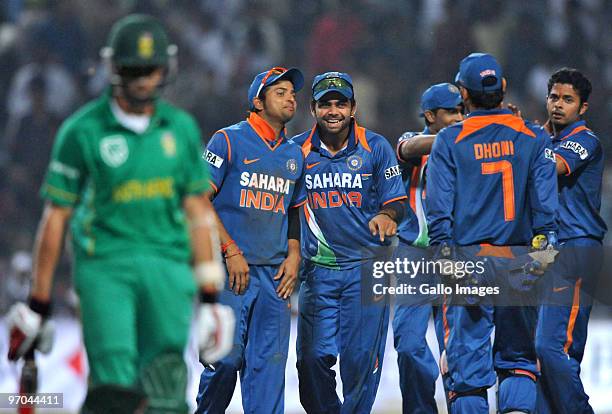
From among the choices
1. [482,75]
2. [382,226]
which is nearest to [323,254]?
[382,226]

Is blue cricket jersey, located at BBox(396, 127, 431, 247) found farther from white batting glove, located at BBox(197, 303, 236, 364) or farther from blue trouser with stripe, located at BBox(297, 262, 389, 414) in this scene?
white batting glove, located at BBox(197, 303, 236, 364)

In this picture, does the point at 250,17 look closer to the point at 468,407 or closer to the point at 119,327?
the point at 468,407

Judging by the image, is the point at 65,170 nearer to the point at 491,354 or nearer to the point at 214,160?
the point at 214,160

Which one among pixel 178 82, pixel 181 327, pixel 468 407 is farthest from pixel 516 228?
pixel 178 82

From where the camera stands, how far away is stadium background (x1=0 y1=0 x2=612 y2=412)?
1282 centimetres

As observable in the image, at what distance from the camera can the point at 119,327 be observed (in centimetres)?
472

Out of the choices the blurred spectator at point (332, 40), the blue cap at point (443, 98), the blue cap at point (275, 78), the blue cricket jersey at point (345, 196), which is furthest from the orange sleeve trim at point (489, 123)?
the blurred spectator at point (332, 40)

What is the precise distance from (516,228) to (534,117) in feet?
20.8

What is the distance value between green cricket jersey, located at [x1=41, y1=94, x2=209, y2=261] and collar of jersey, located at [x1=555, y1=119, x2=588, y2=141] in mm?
3517

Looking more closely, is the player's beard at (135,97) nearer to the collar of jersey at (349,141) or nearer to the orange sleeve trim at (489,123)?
the orange sleeve trim at (489,123)

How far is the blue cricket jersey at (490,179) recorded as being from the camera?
6707 mm

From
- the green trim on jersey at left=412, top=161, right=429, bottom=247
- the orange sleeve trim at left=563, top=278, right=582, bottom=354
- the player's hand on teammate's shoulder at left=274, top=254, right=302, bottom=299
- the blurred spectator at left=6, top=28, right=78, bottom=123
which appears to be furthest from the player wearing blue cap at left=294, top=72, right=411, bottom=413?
the blurred spectator at left=6, top=28, right=78, bottom=123

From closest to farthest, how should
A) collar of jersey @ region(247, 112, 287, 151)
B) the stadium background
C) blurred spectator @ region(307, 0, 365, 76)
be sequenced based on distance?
collar of jersey @ region(247, 112, 287, 151) → the stadium background → blurred spectator @ region(307, 0, 365, 76)

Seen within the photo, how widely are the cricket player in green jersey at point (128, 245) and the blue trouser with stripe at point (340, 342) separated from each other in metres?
2.56
